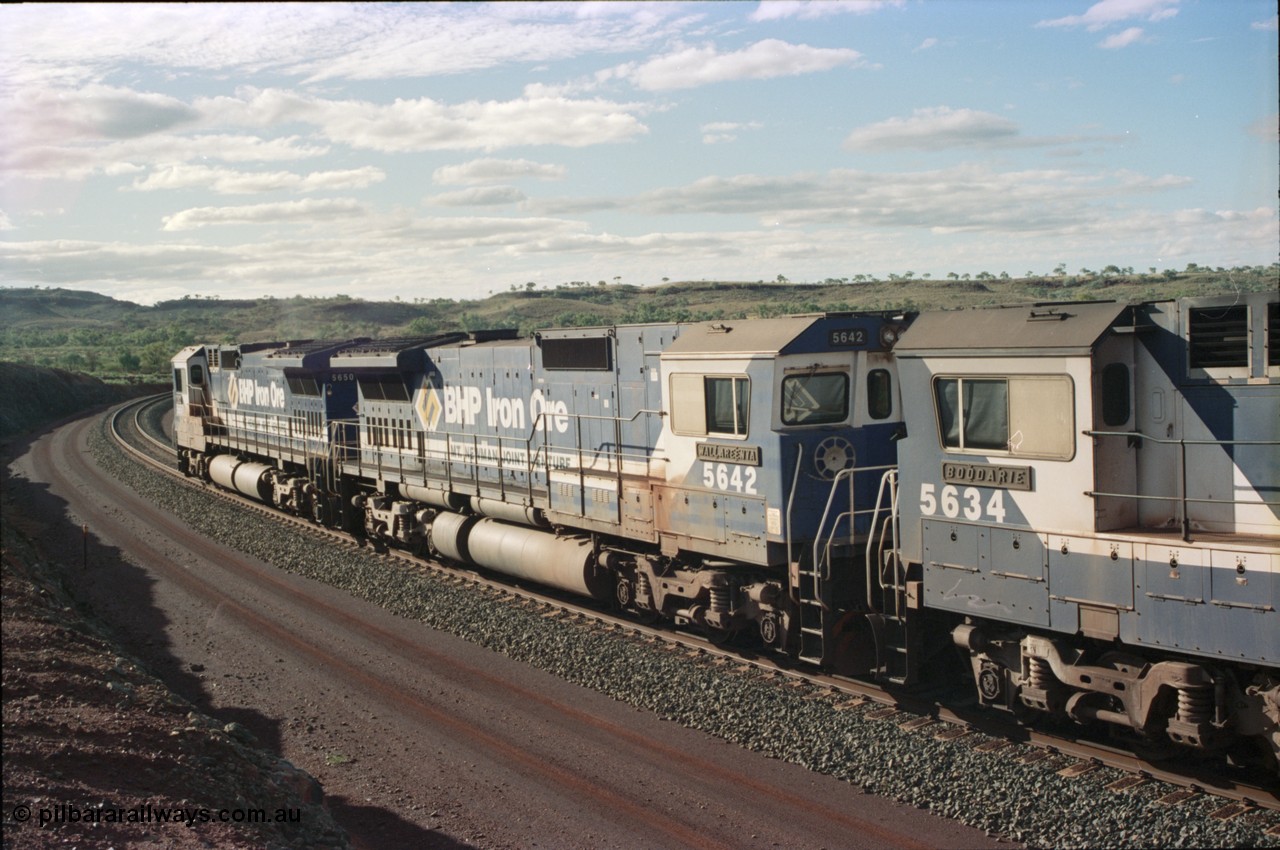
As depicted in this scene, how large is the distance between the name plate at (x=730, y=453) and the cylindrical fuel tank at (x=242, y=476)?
18.1 metres

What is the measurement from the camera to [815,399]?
1170cm

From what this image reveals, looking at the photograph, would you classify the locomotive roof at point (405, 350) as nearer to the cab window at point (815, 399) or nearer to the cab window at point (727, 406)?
the cab window at point (727, 406)

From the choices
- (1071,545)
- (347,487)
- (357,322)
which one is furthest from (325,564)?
(357,322)

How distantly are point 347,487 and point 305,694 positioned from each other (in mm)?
11358

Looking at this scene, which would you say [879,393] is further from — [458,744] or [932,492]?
[458,744]

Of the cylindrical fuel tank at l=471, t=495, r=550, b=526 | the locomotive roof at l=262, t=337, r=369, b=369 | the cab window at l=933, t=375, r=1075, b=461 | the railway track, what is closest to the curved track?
the railway track

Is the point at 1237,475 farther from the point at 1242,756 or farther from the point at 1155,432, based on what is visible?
the point at 1242,756

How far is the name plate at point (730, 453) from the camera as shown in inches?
465

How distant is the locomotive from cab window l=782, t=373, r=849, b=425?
0.09 ft

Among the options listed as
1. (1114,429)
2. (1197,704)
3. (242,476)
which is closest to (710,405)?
(1114,429)

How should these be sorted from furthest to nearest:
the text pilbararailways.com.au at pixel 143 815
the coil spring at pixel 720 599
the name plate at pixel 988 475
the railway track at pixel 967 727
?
1. the coil spring at pixel 720 599
2. the name plate at pixel 988 475
3. the railway track at pixel 967 727
4. the text pilbararailways.com.au at pixel 143 815

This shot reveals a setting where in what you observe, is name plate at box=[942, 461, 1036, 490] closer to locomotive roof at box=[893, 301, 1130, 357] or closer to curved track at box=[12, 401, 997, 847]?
locomotive roof at box=[893, 301, 1130, 357]

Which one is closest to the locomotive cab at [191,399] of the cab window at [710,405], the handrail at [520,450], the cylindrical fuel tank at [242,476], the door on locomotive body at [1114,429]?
the cylindrical fuel tank at [242,476]

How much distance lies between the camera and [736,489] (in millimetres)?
12141
